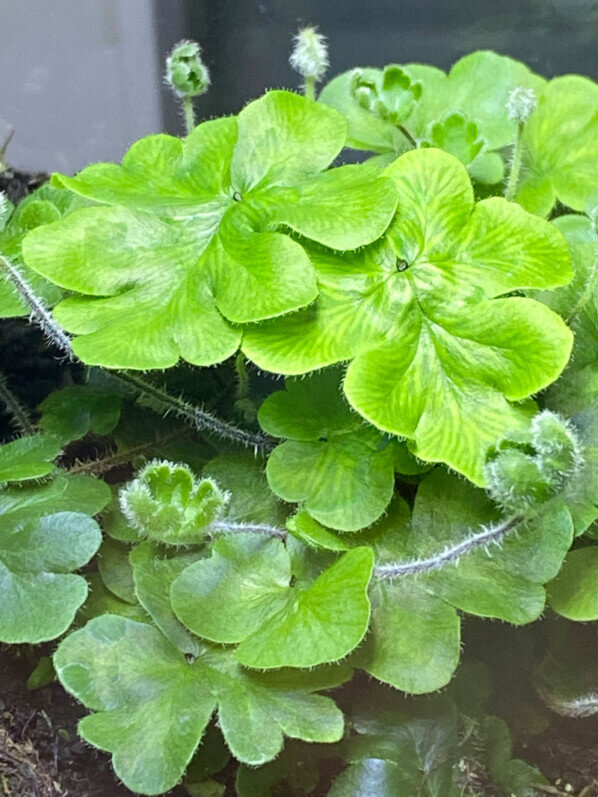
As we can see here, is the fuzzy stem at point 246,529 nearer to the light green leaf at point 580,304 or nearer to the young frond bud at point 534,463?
the young frond bud at point 534,463

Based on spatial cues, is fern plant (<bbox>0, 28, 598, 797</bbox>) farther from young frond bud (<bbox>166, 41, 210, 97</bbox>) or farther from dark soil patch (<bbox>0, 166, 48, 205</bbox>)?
dark soil patch (<bbox>0, 166, 48, 205</bbox>)

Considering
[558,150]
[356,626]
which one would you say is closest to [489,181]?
[558,150]

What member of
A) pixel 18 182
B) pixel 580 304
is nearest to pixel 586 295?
pixel 580 304

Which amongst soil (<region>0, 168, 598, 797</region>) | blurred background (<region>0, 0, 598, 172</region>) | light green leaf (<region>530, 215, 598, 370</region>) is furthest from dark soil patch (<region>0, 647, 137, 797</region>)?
blurred background (<region>0, 0, 598, 172</region>)

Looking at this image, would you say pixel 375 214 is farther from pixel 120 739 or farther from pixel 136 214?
pixel 120 739

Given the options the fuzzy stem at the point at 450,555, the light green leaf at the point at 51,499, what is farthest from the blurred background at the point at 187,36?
the fuzzy stem at the point at 450,555

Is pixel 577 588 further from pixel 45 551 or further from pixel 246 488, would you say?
pixel 45 551
